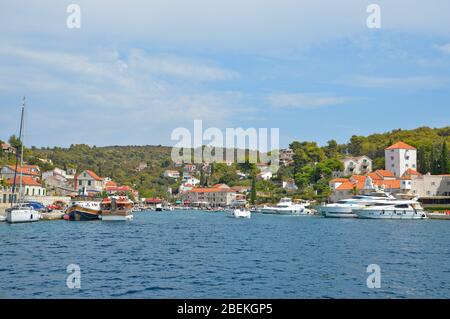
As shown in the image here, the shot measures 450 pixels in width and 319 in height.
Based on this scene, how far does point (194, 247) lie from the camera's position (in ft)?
123

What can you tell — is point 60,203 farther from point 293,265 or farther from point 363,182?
point 293,265

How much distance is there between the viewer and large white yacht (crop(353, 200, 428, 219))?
83.8 metres

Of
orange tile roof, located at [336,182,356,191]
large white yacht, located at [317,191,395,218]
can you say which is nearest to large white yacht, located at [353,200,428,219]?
large white yacht, located at [317,191,395,218]

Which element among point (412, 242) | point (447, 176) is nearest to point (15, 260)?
point (412, 242)

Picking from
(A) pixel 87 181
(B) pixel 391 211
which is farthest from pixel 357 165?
(A) pixel 87 181

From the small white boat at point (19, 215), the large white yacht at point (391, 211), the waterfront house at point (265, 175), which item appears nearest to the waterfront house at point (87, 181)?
the waterfront house at point (265, 175)

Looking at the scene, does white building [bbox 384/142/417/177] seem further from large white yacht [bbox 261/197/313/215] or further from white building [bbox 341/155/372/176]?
large white yacht [bbox 261/197/313/215]

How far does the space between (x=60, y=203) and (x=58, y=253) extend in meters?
66.8

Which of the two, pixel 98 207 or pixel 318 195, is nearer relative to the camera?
pixel 98 207

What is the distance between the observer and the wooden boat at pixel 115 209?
71.2 metres

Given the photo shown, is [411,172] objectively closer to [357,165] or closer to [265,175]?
[357,165]

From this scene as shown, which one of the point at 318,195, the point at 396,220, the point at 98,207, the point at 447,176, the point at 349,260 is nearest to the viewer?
the point at 349,260

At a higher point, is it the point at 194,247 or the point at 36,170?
the point at 36,170

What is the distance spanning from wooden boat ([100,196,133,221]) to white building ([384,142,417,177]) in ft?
257
